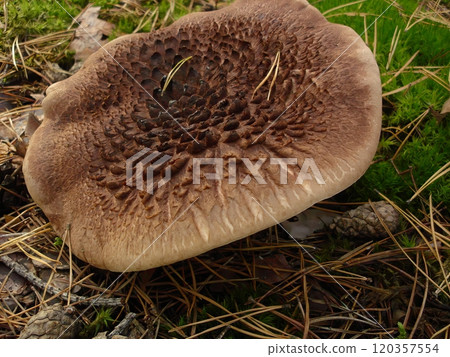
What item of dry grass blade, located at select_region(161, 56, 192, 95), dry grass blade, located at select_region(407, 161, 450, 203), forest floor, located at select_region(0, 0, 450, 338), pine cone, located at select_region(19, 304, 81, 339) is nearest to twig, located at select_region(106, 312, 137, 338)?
forest floor, located at select_region(0, 0, 450, 338)

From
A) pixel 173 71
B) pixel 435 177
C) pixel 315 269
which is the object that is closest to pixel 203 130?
pixel 173 71

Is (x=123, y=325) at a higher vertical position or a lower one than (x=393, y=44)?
lower

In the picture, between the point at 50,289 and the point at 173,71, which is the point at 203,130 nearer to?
the point at 173,71

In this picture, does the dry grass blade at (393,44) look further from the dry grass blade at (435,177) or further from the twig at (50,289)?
the twig at (50,289)

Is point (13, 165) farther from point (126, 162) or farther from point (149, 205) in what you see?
point (149, 205)

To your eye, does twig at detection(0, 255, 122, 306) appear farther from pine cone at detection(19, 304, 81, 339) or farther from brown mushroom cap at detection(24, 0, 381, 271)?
brown mushroom cap at detection(24, 0, 381, 271)

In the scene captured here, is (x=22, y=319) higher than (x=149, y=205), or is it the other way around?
(x=149, y=205)

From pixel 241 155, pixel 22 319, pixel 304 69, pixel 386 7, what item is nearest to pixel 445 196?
pixel 304 69
